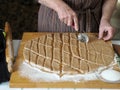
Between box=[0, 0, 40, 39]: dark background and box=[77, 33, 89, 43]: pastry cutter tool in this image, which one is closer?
box=[77, 33, 89, 43]: pastry cutter tool

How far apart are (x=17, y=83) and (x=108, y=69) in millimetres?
347

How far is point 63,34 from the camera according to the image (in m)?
1.32

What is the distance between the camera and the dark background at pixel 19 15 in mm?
2879

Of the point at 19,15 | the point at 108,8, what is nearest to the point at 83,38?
the point at 108,8

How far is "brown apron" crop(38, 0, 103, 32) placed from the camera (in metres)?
1.37

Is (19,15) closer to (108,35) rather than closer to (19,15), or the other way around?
(19,15)

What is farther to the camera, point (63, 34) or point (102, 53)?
point (63, 34)

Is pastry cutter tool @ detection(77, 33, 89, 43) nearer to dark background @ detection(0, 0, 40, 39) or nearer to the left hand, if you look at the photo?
the left hand

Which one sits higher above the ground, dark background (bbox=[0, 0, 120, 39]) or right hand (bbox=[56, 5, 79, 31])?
right hand (bbox=[56, 5, 79, 31])

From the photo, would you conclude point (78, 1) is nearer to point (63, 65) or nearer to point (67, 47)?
point (67, 47)

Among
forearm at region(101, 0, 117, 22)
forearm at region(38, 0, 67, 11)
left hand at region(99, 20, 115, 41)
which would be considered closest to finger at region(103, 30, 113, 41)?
left hand at region(99, 20, 115, 41)

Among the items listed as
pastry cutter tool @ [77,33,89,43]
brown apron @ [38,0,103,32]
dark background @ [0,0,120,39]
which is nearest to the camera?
pastry cutter tool @ [77,33,89,43]

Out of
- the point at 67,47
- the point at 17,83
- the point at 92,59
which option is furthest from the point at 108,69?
the point at 17,83

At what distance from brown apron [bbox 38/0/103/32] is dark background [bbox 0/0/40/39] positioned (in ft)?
4.36
